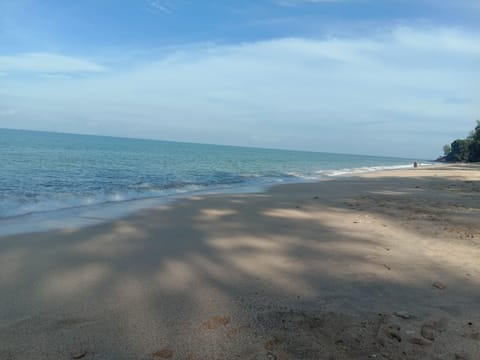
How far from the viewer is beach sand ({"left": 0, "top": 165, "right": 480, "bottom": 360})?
3162mm

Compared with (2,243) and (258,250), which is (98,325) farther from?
(2,243)

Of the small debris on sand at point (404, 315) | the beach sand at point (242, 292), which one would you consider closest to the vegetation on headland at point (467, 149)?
the beach sand at point (242, 292)

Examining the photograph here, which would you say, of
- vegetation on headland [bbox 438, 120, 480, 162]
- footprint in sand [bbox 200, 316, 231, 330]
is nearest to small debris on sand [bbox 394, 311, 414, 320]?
footprint in sand [bbox 200, 316, 231, 330]

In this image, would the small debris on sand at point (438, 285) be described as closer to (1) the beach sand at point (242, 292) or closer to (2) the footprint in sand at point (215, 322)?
(1) the beach sand at point (242, 292)

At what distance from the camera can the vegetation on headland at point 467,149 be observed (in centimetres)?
7975

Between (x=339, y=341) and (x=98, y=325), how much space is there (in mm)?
2358

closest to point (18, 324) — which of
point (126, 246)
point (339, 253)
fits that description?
point (126, 246)

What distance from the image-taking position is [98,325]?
11.6ft

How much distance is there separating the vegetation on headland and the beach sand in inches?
3420

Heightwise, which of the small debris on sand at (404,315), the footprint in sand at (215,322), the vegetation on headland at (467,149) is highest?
the vegetation on headland at (467,149)

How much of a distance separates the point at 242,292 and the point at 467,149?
334ft

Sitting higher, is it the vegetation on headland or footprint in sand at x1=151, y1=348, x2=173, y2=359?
the vegetation on headland

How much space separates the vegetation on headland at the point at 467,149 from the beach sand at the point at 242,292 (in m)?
86.9

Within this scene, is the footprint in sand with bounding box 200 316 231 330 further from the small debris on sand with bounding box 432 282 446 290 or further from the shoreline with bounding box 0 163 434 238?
the shoreline with bounding box 0 163 434 238
